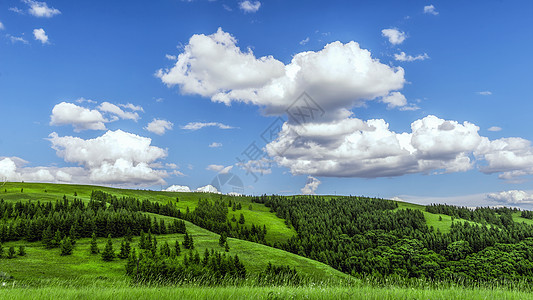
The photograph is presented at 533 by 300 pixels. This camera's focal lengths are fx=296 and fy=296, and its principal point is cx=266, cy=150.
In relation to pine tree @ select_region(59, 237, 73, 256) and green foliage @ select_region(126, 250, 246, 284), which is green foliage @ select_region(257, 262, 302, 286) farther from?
pine tree @ select_region(59, 237, 73, 256)

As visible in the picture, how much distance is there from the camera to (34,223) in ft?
448

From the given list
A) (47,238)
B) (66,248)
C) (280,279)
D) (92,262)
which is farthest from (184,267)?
(280,279)

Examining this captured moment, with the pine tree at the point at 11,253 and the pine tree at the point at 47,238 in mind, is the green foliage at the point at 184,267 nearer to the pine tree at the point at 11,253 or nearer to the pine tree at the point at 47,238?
the pine tree at the point at 11,253

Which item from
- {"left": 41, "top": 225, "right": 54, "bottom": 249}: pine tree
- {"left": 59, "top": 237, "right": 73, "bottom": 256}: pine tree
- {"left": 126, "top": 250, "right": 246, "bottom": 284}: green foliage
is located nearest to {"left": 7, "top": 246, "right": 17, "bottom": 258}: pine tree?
{"left": 59, "top": 237, "right": 73, "bottom": 256}: pine tree

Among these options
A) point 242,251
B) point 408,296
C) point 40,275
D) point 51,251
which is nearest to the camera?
point 408,296

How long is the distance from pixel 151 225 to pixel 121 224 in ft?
52.3

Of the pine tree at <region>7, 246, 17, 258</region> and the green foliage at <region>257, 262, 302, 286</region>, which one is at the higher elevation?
the green foliage at <region>257, 262, 302, 286</region>

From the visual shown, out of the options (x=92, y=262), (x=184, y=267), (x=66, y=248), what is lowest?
(x=92, y=262)

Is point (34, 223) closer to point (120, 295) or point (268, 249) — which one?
point (268, 249)

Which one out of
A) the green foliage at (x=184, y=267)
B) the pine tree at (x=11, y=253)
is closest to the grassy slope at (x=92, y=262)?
the pine tree at (x=11, y=253)

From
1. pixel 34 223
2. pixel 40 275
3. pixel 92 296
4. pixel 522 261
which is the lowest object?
pixel 522 261

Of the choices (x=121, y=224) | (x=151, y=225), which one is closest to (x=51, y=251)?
(x=121, y=224)

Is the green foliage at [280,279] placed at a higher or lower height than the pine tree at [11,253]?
higher

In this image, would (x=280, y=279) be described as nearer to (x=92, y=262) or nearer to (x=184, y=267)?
(x=184, y=267)
